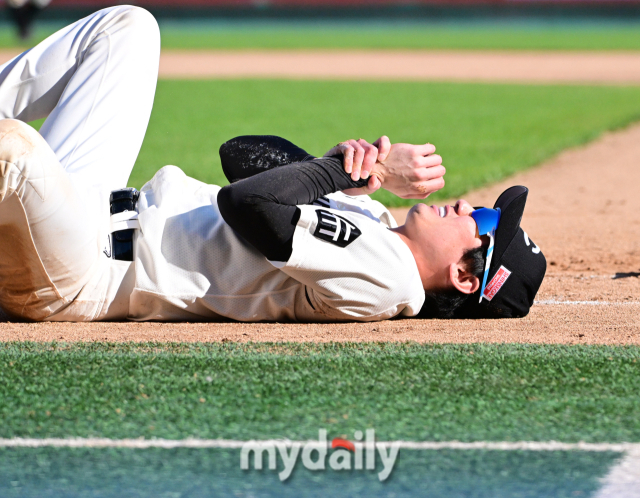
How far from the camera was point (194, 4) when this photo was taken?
140 feet

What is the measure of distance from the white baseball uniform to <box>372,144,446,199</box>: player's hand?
17 centimetres

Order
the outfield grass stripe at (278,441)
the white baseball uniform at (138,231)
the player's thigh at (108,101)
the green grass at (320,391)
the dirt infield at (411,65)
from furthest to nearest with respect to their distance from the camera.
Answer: the dirt infield at (411,65)
the player's thigh at (108,101)
the white baseball uniform at (138,231)
the green grass at (320,391)
the outfield grass stripe at (278,441)

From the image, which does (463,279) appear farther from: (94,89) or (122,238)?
(94,89)

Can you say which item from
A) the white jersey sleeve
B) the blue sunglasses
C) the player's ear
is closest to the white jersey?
the white jersey sleeve

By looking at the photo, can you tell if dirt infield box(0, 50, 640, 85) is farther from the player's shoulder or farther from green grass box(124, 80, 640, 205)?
the player's shoulder

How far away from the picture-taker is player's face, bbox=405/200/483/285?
292cm

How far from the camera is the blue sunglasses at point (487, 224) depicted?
2.94 metres

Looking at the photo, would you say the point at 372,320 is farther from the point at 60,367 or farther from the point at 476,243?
the point at 60,367

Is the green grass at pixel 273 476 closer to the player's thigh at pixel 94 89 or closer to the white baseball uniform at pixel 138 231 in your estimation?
the white baseball uniform at pixel 138 231

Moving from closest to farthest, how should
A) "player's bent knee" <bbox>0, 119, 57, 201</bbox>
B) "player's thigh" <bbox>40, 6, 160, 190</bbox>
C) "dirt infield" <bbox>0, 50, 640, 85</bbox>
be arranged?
"player's bent knee" <bbox>0, 119, 57, 201</bbox>, "player's thigh" <bbox>40, 6, 160, 190</bbox>, "dirt infield" <bbox>0, 50, 640, 85</bbox>

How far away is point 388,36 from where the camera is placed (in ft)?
122

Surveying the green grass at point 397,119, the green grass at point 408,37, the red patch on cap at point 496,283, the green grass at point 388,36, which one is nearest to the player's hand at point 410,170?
the red patch on cap at point 496,283

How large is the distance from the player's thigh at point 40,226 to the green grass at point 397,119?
13.3 ft

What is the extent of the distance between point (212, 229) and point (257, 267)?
207 mm
